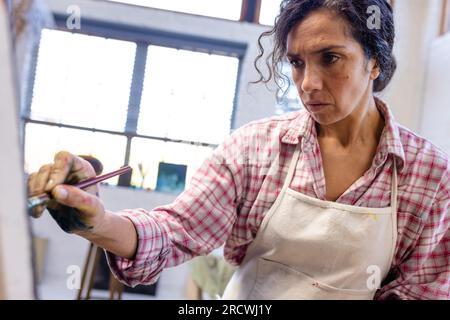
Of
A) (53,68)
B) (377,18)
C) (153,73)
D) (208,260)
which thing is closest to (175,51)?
(153,73)

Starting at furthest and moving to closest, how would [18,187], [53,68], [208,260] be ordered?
[208,260], [53,68], [18,187]

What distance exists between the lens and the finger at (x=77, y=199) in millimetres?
498

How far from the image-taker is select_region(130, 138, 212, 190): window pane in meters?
0.81

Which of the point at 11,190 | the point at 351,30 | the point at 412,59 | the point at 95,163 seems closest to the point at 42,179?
the point at 11,190

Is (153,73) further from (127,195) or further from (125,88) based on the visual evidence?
(127,195)

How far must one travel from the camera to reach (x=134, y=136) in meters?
0.81

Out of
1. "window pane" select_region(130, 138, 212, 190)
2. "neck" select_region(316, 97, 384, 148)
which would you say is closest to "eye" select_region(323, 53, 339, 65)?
"neck" select_region(316, 97, 384, 148)

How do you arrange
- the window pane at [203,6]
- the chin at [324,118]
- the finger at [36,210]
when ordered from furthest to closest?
the window pane at [203,6], the chin at [324,118], the finger at [36,210]

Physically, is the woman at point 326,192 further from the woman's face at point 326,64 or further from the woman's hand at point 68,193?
the woman's hand at point 68,193

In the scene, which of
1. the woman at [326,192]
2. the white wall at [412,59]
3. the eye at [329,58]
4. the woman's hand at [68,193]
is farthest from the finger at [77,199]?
the white wall at [412,59]

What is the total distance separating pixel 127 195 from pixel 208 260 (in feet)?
2.36

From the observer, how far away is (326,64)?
0.71 metres

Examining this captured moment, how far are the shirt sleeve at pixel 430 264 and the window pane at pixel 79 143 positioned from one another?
0.43 meters
